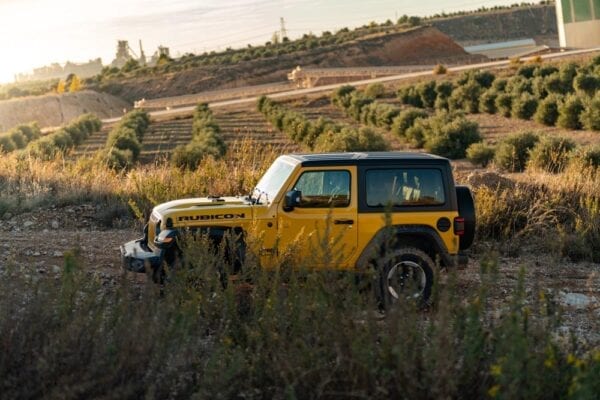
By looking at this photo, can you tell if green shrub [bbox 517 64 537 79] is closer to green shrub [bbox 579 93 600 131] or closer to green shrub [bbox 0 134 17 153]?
green shrub [bbox 579 93 600 131]

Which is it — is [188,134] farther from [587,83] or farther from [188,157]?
[587,83]

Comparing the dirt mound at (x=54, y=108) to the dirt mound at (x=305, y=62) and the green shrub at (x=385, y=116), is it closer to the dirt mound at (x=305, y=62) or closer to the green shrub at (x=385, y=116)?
the dirt mound at (x=305, y=62)

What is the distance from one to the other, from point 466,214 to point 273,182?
81.0 inches

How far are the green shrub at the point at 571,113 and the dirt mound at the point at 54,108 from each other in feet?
149

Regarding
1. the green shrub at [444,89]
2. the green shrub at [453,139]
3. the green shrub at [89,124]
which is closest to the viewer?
the green shrub at [453,139]

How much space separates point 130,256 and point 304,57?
8774 centimetres

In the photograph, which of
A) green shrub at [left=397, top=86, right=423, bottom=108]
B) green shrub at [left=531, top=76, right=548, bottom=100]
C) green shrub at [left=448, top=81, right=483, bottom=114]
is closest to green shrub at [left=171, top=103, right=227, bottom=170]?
green shrub at [left=397, top=86, right=423, bottom=108]

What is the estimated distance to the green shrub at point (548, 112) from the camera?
1326 inches

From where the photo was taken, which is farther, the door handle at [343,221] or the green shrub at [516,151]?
the green shrub at [516,151]

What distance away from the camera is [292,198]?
8.38m

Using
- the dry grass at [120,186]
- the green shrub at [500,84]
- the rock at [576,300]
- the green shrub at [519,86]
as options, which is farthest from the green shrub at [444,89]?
the rock at [576,300]

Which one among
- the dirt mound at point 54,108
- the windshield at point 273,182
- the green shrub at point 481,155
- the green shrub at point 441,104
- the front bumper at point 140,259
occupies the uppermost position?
the dirt mound at point 54,108

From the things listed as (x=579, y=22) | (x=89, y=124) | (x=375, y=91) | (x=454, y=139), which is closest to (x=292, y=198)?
(x=454, y=139)

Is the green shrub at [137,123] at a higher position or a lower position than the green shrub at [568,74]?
higher
